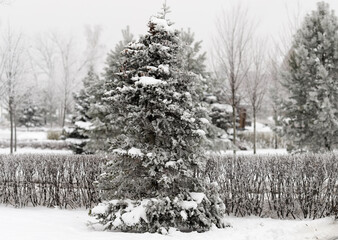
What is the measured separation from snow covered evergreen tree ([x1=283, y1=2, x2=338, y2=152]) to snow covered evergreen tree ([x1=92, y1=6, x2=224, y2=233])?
6.12 metres

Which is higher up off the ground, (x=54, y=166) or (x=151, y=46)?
(x=151, y=46)

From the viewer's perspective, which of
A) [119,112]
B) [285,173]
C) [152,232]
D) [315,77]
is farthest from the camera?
[315,77]

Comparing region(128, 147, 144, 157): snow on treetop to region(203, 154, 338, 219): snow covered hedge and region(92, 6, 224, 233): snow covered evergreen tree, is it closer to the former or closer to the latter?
region(92, 6, 224, 233): snow covered evergreen tree

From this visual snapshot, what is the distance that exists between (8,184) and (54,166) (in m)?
1.44

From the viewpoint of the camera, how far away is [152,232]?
6734 millimetres

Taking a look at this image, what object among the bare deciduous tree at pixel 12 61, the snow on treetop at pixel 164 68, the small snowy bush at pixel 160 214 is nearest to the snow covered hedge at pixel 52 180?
the small snowy bush at pixel 160 214

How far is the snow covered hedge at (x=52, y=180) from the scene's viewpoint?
10.1 metres

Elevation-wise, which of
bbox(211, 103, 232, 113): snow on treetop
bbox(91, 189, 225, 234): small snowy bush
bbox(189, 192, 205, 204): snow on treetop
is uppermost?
bbox(211, 103, 232, 113): snow on treetop

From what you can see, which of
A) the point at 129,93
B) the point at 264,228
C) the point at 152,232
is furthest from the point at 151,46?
the point at 264,228

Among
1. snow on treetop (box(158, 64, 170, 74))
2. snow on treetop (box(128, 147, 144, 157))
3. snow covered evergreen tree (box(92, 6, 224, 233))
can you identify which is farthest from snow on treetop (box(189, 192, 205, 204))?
snow on treetop (box(158, 64, 170, 74))

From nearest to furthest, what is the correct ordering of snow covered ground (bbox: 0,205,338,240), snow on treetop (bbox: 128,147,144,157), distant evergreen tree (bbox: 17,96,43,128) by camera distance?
snow covered ground (bbox: 0,205,338,240) < snow on treetop (bbox: 128,147,144,157) < distant evergreen tree (bbox: 17,96,43,128)

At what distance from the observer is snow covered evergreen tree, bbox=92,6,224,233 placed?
275 inches

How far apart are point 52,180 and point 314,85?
897cm

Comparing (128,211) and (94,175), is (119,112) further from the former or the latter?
(94,175)
